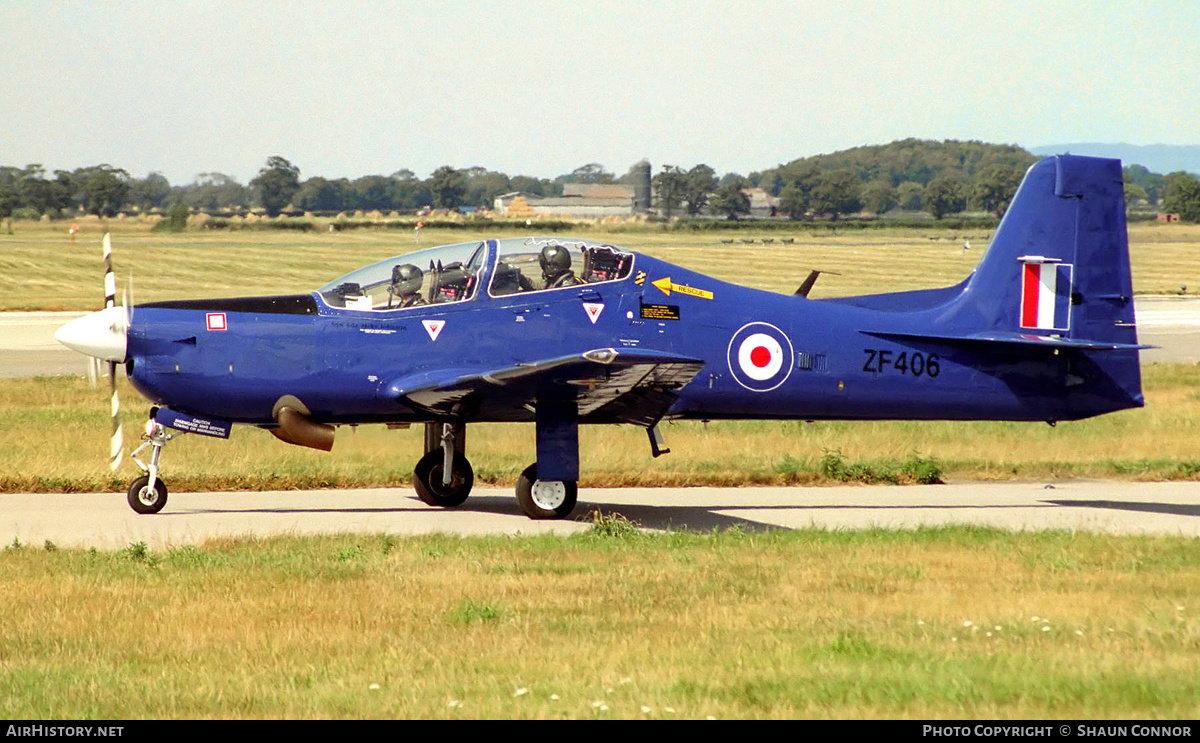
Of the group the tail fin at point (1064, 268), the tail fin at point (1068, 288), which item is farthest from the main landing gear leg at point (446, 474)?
the tail fin at point (1064, 268)

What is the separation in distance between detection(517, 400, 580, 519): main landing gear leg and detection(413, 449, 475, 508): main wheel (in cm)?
96

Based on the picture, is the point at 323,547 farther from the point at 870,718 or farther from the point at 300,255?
the point at 300,255

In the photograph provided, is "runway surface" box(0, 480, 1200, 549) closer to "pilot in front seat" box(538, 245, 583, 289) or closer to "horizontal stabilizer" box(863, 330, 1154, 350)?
"horizontal stabilizer" box(863, 330, 1154, 350)

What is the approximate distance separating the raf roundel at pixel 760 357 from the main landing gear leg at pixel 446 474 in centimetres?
273

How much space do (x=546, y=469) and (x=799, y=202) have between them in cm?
8105

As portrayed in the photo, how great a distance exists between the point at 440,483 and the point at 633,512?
6.32 ft

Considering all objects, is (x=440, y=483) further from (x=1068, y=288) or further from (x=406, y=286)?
(x=1068, y=288)

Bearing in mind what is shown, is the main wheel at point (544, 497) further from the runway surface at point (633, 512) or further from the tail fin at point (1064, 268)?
the tail fin at point (1064, 268)

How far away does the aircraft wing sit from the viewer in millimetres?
10797

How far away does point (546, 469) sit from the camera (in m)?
11.9

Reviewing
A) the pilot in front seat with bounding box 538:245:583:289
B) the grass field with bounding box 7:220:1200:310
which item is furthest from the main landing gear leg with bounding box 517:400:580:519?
the grass field with bounding box 7:220:1200:310

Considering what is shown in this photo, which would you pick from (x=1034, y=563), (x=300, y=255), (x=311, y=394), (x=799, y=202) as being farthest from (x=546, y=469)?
(x=799, y=202)

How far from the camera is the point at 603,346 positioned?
12031 mm
